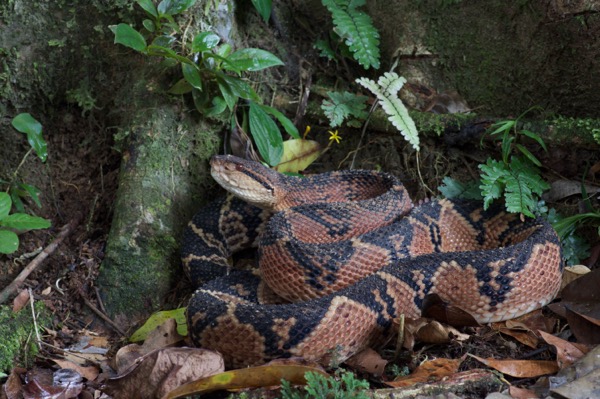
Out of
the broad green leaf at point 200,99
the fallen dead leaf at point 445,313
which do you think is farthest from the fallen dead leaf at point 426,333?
the broad green leaf at point 200,99

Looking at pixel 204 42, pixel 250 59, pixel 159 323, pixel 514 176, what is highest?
pixel 204 42

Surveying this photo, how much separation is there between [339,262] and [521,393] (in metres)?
1.58

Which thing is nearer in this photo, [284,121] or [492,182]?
[492,182]

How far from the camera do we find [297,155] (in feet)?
19.7

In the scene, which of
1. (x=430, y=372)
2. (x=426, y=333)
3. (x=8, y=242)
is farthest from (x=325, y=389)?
(x=8, y=242)

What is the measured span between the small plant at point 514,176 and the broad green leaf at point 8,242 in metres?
3.59

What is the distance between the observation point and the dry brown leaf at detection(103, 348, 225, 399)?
3.43 m

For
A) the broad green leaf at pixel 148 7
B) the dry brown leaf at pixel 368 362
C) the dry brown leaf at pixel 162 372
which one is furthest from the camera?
the broad green leaf at pixel 148 7

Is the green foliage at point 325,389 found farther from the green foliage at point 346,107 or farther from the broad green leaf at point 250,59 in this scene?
the green foliage at point 346,107

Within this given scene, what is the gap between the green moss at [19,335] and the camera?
4.12m

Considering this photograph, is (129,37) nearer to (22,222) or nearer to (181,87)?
(181,87)

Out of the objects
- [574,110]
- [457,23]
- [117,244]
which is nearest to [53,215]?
[117,244]

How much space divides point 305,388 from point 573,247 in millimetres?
2939

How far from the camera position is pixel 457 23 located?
5.86 metres
